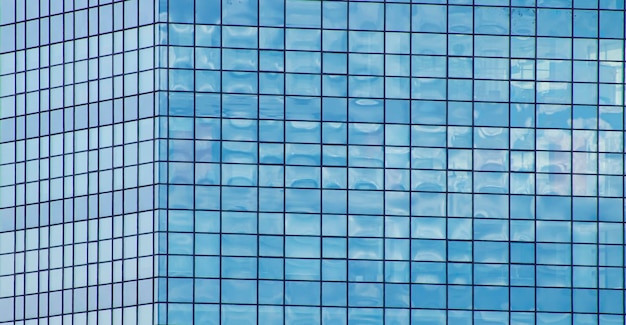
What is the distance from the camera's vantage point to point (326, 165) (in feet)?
263

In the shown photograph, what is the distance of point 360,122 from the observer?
8069 cm

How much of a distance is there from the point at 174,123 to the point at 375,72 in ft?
33.6

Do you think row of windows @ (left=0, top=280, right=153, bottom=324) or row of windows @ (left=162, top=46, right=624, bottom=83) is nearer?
row of windows @ (left=0, top=280, right=153, bottom=324)

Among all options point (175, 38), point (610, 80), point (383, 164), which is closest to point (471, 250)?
point (383, 164)

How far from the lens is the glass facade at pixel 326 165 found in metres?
79.1

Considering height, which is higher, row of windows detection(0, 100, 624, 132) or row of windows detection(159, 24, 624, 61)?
row of windows detection(159, 24, 624, 61)

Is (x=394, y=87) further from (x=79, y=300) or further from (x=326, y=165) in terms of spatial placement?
(x=79, y=300)

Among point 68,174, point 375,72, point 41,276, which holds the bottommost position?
point 41,276

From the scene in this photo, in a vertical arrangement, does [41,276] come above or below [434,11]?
below

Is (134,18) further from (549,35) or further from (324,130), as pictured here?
(549,35)

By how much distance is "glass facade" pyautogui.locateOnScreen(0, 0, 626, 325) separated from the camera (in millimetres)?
79062

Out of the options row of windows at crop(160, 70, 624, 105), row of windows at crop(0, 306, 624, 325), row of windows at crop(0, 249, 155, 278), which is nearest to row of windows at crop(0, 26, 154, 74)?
row of windows at crop(160, 70, 624, 105)

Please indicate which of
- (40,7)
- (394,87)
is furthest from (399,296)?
(40,7)

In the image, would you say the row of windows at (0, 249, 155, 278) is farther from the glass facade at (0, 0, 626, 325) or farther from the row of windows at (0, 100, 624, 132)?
the row of windows at (0, 100, 624, 132)
